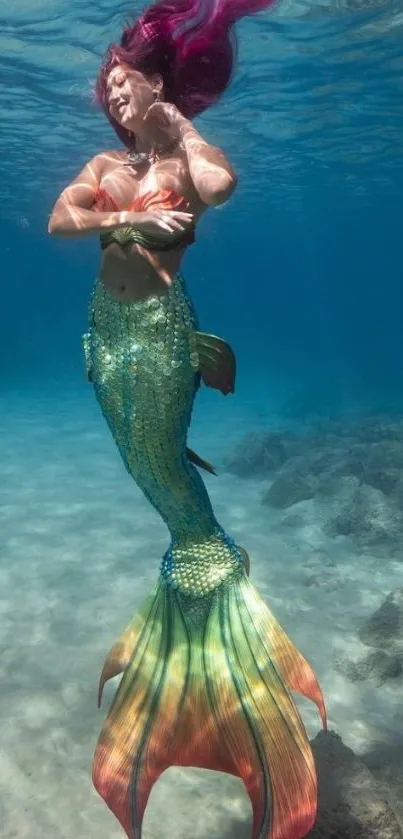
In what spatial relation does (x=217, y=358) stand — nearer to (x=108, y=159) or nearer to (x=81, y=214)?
(x=81, y=214)

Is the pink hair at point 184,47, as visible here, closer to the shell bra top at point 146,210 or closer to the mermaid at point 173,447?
the mermaid at point 173,447

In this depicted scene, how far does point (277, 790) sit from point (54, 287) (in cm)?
13289

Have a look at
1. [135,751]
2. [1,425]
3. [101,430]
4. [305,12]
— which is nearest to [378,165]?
[305,12]

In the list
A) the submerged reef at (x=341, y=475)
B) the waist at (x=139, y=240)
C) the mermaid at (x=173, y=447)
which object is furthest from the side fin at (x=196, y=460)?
the submerged reef at (x=341, y=475)

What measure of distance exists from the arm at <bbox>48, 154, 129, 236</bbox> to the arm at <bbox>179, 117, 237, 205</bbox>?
0.32m

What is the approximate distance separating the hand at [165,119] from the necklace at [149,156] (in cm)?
4

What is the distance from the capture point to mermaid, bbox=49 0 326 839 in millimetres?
2564

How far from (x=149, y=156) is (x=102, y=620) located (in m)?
6.08

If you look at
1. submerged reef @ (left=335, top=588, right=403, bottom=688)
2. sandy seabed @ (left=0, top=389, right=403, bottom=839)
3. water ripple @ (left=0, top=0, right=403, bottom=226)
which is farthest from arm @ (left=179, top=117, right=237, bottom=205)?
water ripple @ (left=0, top=0, right=403, bottom=226)

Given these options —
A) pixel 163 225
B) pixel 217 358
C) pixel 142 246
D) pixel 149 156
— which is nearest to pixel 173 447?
pixel 217 358

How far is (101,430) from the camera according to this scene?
915 inches

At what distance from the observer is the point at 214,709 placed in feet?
8.87

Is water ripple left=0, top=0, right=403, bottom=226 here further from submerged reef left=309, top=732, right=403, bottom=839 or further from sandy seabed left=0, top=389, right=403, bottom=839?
submerged reef left=309, top=732, right=403, bottom=839

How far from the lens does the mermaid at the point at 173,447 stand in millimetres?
2564
